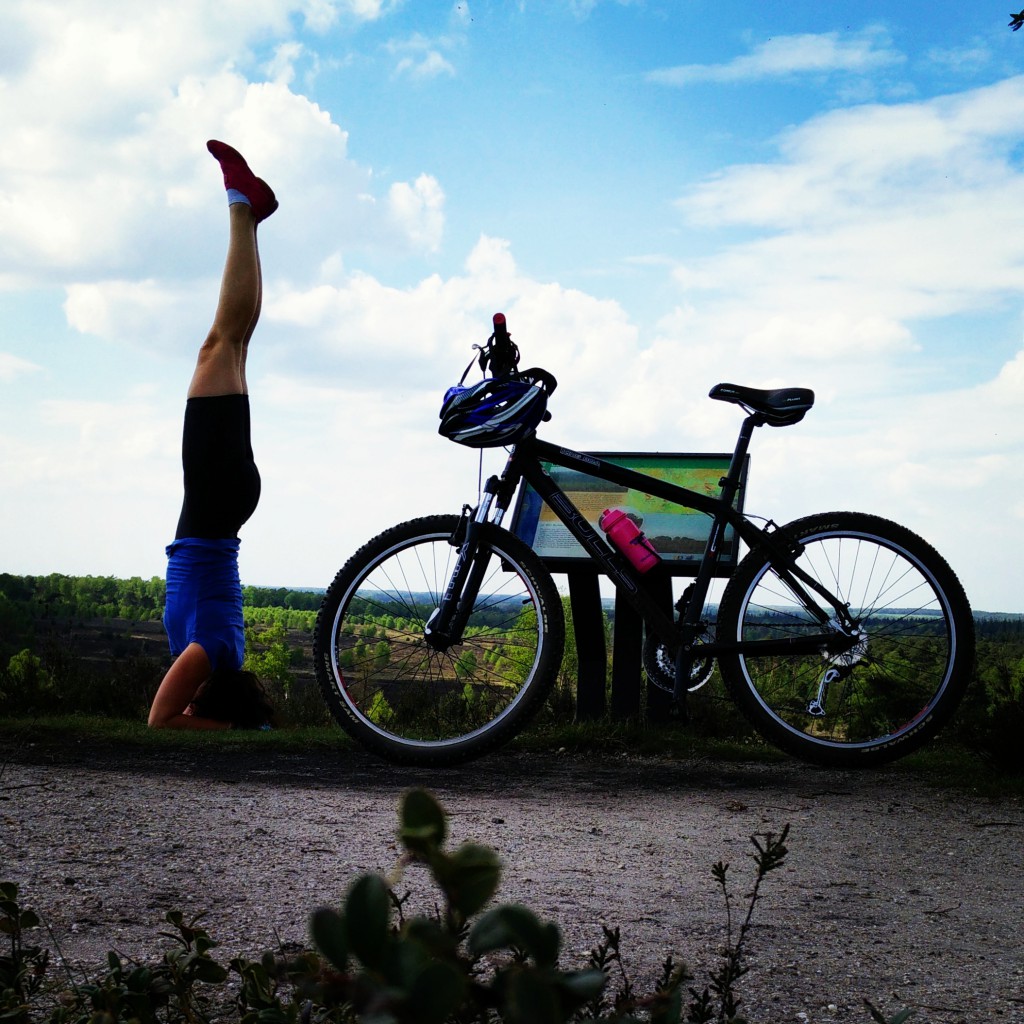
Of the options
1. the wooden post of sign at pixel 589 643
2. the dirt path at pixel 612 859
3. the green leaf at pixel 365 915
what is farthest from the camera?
the wooden post of sign at pixel 589 643

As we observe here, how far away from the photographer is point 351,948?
1.57ft

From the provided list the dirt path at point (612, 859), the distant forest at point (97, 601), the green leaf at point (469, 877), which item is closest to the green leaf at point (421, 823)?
the green leaf at point (469, 877)

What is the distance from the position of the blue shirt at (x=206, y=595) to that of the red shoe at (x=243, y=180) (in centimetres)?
180

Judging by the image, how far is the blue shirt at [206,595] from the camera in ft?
17.9

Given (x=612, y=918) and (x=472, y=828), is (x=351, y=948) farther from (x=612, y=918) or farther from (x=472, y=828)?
(x=472, y=828)

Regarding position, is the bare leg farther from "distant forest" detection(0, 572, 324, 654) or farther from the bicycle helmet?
"distant forest" detection(0, 572, 324, 654)

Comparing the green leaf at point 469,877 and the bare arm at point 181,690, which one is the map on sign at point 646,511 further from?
the green leaf at point 469,877

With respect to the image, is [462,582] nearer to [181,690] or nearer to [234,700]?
[234,700]

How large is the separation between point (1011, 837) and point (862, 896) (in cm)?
133

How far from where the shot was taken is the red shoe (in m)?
5.61

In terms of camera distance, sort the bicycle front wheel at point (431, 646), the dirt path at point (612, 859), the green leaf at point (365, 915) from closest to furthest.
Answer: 1. the green leaf at point (365, 915)
2. the dirt path at point (612, 859)
3. the bicycle front wheel at point (431, 646)

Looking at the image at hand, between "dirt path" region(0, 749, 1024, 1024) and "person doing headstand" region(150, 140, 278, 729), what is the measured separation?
0.47 meters

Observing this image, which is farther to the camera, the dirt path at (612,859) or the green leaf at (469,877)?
the dirt path at (612,859)

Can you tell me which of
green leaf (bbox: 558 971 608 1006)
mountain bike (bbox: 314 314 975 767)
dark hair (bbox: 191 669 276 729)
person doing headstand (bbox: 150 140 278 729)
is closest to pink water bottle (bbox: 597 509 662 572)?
mountain bike (bbox: 314 314 975 767)
